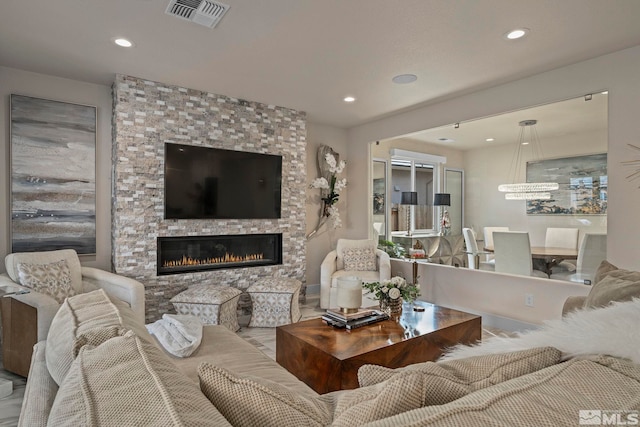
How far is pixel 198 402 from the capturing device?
2.29 feet

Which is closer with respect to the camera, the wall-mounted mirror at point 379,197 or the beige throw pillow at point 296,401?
the beige throw pillow at point 296,401

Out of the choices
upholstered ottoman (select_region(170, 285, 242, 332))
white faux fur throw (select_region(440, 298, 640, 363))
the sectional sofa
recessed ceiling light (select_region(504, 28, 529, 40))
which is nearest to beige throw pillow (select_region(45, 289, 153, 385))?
the sectional sofa

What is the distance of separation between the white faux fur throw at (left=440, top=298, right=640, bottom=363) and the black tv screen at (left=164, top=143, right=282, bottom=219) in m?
3.72

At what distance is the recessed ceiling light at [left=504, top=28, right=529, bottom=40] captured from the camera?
2.77 m

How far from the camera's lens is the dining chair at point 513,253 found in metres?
3.86

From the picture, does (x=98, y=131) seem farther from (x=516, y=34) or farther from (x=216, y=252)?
(x=516, y=34)

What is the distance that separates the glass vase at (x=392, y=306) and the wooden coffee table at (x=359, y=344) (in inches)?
2.5

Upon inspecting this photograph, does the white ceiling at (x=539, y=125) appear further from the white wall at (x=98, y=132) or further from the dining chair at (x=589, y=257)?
the white wall at (x=98, y=132)

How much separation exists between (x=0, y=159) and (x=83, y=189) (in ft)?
2.41

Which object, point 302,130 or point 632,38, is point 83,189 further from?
point 632,38

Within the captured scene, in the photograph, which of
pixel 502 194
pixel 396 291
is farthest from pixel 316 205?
pixel 396 291

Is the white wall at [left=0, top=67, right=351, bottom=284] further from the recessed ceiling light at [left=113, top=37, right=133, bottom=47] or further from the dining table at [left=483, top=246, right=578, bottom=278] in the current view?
the dining table at [left=483, top=246, right=578, bottom=278]

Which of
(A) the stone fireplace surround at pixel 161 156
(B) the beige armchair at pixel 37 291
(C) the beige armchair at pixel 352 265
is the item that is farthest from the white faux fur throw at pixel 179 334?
(C) the beige armchair at pixel 352 265

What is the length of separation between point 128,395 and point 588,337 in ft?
3.30
